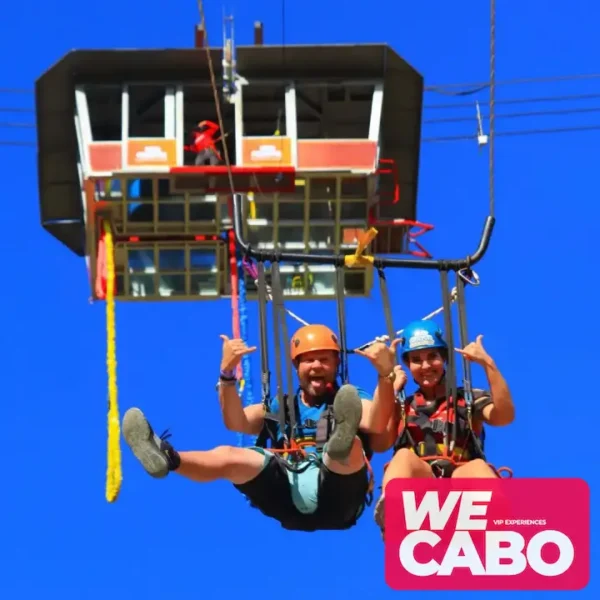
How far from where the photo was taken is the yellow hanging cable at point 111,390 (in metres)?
28.2

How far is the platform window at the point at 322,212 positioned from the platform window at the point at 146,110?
7.73 ft

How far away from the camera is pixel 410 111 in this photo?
3359 centimetres

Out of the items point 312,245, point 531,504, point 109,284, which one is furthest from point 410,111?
point 531,504

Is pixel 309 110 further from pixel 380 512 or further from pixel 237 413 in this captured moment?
pixel 380 512

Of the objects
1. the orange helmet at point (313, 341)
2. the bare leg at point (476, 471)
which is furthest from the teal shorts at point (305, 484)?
the bare leg at point (476, 471)

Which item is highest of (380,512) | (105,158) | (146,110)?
(146,110)

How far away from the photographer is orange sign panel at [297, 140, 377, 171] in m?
32.0

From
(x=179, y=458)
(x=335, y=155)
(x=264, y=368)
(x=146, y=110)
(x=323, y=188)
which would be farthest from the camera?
(x=146, y=110)

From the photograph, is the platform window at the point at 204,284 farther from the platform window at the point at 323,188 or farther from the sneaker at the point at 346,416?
the sneaker at the point at 346,416

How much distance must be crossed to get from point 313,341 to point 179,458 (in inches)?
74.7

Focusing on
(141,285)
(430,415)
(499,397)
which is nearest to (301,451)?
(430,415)

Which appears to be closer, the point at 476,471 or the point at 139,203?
the point at 476,471

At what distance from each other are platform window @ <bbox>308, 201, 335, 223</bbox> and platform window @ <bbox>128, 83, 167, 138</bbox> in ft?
7.73

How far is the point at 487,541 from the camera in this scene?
21656 millimetres
